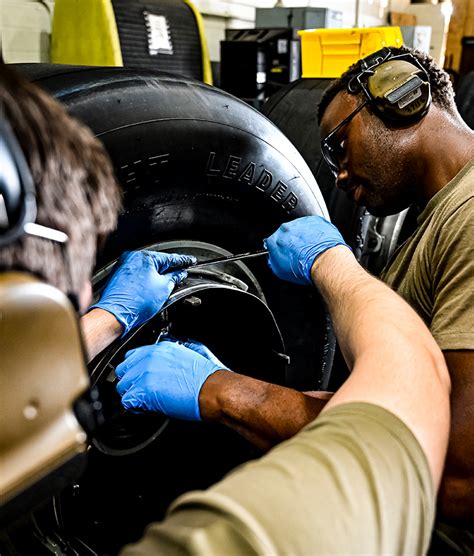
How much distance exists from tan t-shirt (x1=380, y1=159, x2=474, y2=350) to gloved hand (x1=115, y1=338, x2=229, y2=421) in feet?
1.31

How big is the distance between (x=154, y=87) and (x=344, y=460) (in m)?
0.70

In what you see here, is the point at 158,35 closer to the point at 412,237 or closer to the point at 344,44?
the point at 344,44

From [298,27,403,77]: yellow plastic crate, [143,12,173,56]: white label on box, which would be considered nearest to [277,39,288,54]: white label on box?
[143,12,173,56]: white label on box

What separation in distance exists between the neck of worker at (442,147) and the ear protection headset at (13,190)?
959 millimetres

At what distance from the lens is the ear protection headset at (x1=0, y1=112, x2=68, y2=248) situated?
437mm

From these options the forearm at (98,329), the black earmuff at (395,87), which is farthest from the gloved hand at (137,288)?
the black earmuff at (395,87)

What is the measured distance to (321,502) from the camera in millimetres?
485

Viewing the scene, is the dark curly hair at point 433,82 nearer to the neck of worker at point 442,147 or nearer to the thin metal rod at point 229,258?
the neck of worker at point 442,147

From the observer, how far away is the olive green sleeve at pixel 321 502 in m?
0.45

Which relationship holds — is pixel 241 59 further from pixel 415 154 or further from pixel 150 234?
pixel 150 234

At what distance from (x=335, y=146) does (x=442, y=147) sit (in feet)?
0.80

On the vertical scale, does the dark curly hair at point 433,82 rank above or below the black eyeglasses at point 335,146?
above

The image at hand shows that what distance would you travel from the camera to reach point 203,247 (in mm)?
1161

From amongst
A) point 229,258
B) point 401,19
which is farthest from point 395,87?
point 401,19
